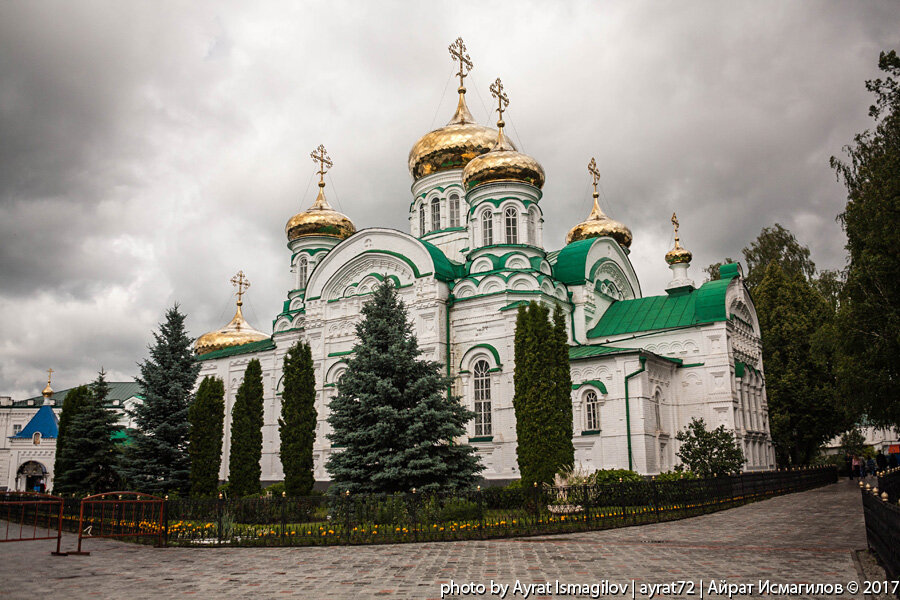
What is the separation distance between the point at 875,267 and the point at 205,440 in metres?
16.6

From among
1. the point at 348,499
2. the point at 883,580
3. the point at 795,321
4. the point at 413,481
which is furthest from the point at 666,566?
the point at 795,321

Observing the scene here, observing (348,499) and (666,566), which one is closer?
(666,566)

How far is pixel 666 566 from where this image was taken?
7.73 metres

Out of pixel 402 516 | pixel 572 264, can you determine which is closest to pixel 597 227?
pixel 572 264

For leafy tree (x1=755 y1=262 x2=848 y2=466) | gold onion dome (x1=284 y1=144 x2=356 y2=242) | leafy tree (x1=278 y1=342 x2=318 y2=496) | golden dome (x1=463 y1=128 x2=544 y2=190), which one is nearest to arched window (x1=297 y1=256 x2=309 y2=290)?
gold onion dome (x1=284 y1=144 x2=356 y2=242)

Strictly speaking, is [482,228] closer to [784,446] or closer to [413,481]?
[413,481]

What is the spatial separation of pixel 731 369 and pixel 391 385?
11.2m

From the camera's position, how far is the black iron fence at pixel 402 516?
1124cm

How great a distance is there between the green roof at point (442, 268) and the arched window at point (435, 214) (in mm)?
3788

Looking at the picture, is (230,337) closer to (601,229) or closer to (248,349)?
(248,349)

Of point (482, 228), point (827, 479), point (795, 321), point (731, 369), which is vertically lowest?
point (827, 479)

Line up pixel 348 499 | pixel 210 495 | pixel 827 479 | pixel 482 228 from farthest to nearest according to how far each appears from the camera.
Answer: pixel 827 479 < pixel 482 228 < pixel 210 495 < pixel 348 499

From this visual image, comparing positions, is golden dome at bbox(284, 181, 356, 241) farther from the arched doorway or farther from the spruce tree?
the arched doorway

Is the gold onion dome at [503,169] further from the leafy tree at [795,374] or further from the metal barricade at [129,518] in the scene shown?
the metal barricade at [129,518]
